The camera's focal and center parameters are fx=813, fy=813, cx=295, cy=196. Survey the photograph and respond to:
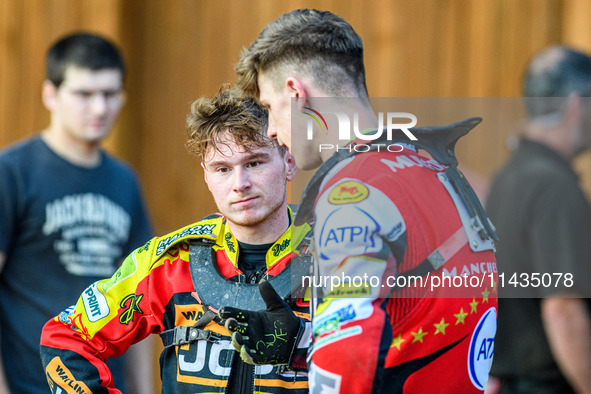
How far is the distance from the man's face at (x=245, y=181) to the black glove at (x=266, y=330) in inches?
13.1

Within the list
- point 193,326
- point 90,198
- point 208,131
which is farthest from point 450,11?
point 193,326

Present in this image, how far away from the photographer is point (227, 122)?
8.50ft

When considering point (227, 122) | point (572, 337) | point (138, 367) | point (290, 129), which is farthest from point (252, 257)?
point (138, 367)

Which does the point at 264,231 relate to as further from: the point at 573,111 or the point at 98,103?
the point at 98,103

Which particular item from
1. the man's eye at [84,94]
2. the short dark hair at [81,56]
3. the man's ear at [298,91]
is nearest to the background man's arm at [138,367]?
the man's eye at [84,94]

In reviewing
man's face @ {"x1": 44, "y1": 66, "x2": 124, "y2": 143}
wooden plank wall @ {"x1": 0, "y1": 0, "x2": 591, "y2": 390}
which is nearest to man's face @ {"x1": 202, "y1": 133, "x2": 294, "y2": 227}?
man's face @ {"x1": 44, "y1": 66, "x2": 124, "y2": 143}

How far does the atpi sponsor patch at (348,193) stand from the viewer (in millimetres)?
1973

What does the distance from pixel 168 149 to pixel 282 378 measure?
12.4 ft

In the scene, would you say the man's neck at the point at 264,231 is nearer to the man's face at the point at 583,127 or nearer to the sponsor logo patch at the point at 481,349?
the sponsor logo patch at the point at 481,349

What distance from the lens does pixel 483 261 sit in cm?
220

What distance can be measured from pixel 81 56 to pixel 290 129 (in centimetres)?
256

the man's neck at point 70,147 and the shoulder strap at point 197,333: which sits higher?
the man's neck at point 70,147

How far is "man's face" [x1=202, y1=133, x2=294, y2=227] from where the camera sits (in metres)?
2.51

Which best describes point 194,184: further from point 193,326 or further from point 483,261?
→ point 483,261
